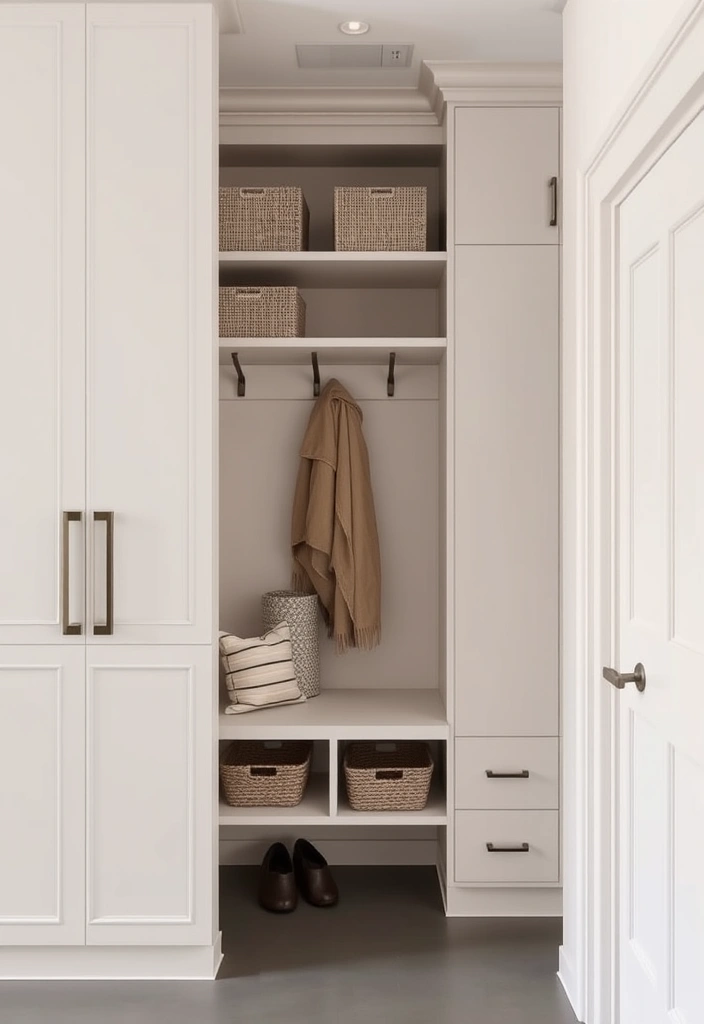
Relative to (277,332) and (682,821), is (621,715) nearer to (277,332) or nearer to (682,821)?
(682,821)

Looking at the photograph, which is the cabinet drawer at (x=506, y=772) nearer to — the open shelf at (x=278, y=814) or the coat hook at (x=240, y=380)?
the open shelf at (x=278, y=814)

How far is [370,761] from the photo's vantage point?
3203 mm

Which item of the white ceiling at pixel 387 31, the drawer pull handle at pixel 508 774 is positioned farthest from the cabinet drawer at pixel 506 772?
the white ceiling at pixel 387 31

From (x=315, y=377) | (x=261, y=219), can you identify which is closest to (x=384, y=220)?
(x=261, y=219)

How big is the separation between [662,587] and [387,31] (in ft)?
6.16

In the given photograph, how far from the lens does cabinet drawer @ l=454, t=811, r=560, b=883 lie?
3.00 metres

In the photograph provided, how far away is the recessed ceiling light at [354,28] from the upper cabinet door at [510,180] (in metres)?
0.40
